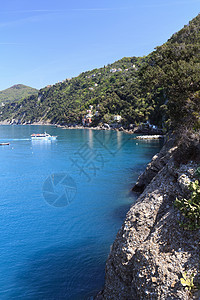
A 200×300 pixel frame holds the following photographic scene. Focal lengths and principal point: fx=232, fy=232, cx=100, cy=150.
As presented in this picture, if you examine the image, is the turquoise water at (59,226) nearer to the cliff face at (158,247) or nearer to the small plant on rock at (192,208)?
the cliff face at (158,247)

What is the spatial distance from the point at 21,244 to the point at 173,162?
1649 centimetres

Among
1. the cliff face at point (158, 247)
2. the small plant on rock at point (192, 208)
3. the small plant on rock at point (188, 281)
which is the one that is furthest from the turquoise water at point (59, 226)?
the small plant on rock at point (192, 208)

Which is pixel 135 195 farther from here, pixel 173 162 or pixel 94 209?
pixel 173 162

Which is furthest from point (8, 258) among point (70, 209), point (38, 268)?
A: point (70, 209)

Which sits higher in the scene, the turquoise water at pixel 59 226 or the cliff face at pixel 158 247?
the cliff face at pixel 158 247

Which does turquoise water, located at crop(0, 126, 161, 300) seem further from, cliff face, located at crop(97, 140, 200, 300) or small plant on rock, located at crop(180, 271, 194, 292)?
small plant on rock, located at crop(180, 271, 194, 292)

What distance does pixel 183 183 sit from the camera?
12.6 metres

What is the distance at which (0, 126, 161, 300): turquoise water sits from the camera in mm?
16891

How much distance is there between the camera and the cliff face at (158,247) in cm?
1012

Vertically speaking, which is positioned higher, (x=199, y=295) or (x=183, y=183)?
(x=183, y=183)

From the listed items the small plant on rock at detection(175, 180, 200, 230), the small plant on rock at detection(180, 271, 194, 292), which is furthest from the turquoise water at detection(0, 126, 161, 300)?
the small plant on rock at detection(175, 180, 200, 230)

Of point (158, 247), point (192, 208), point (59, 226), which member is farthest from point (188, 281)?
point (59, 226)

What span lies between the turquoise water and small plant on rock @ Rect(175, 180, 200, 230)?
28.8ft

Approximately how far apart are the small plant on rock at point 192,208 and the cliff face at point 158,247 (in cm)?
36
